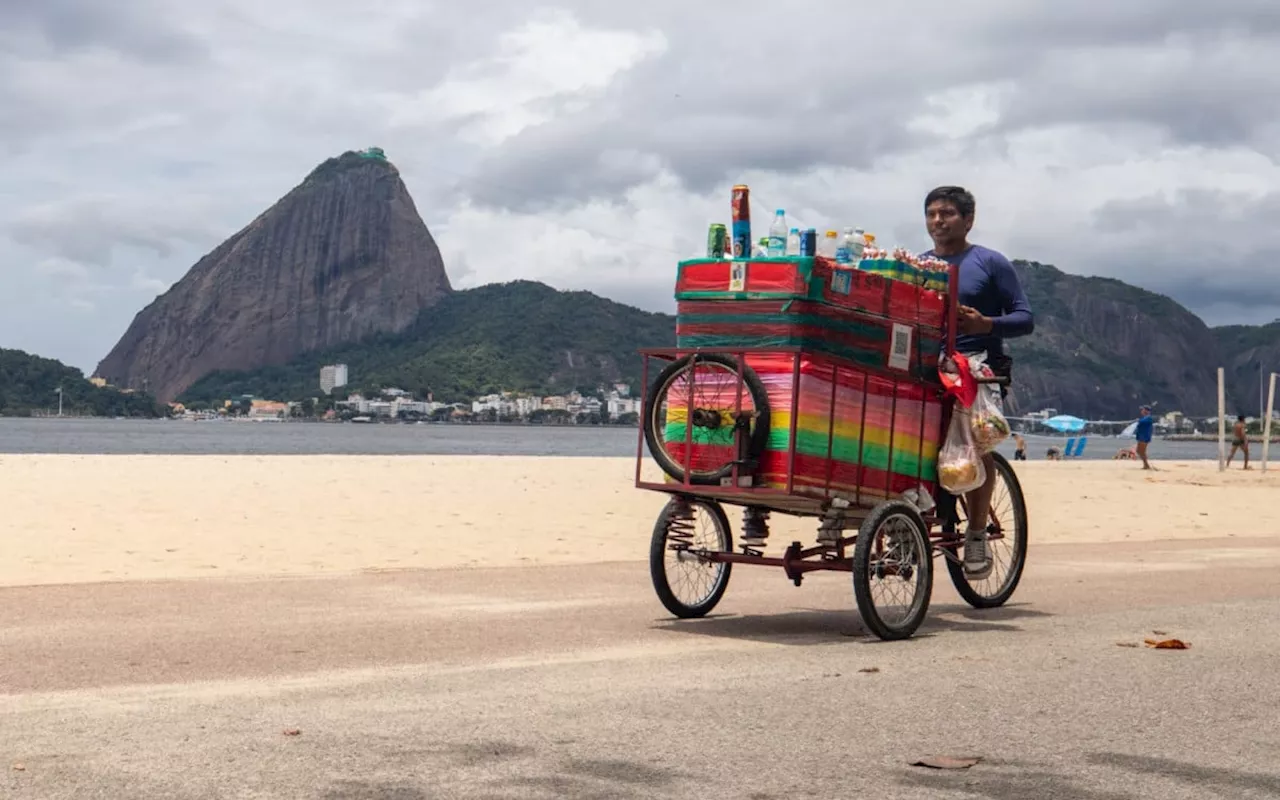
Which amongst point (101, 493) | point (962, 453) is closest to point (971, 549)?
point (962, 453)

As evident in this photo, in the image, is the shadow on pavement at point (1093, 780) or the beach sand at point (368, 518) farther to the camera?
the beach sand at point (368, 518)

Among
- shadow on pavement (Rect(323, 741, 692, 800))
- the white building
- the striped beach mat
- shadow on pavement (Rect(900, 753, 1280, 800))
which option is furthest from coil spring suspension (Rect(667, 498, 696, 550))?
the white building

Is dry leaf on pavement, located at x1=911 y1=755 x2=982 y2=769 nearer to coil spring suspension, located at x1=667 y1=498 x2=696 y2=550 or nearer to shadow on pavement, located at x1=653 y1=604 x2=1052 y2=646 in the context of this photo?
shadow on pavement, located at x1=653 y1=604 x2=1052 y2=646

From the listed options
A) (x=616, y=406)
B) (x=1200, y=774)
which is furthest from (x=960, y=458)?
(x=616, y=406)

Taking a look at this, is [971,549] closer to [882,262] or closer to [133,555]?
[882,262]

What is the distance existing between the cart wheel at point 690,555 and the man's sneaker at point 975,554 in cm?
141

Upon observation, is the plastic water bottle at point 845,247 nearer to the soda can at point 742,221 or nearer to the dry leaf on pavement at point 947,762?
the soda can at point 742,221

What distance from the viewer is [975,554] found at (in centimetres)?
909

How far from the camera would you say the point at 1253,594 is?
10328 mm

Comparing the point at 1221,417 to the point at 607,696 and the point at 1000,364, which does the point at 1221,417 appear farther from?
the point at 607,696

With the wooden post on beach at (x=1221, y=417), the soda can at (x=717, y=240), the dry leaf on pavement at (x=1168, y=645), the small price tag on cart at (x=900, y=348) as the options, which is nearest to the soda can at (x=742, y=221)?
the soda can at (x=717, y=240)

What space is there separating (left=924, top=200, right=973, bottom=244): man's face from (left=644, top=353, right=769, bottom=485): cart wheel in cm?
192

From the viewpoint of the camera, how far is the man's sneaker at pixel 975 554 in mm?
9070

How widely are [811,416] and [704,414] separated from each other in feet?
1.79
